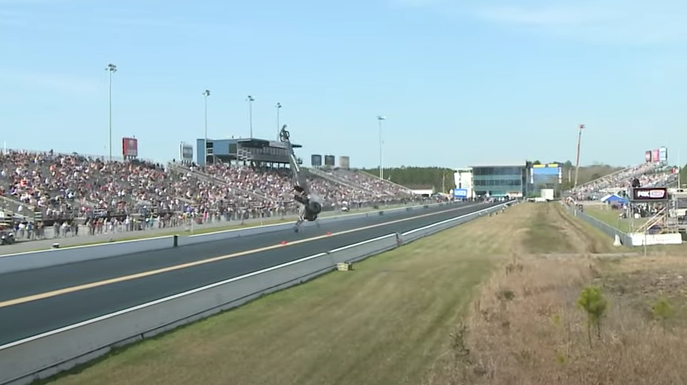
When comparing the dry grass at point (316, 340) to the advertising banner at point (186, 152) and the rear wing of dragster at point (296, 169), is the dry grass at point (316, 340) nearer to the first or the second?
the rear wing of dragster at point (296, 169)

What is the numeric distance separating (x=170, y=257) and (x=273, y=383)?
832 inches

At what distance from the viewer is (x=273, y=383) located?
12008mm

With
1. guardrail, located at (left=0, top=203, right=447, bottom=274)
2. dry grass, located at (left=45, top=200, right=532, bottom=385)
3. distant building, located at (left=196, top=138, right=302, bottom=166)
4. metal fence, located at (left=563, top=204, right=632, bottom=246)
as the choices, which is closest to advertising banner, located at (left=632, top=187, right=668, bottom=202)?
metal fence, located at (left=563, top=204, right=632, bottom=246)

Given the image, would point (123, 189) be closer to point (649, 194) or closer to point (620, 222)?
point (649, 194)

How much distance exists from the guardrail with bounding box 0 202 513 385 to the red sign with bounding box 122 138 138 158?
2303 inches

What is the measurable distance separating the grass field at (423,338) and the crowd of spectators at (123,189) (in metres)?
29.9

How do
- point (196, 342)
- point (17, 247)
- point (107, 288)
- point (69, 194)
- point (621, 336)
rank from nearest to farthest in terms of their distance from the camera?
point (621, 336) < point (196, 342) < point (107, 288) < point (17, 247) < point (69, 194)

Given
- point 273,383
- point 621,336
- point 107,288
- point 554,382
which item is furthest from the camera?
point 107,288

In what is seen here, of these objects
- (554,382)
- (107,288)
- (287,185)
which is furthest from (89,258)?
(287,185)

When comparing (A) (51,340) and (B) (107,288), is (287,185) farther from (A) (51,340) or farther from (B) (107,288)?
(A) (51,340)

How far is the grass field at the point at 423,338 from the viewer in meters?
11.9

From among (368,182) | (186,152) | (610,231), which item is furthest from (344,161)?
(610,231)

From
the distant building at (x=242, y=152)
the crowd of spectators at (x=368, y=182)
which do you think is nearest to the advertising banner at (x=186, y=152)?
the distant building at (x=242, y=152)

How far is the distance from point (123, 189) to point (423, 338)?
160 ft
